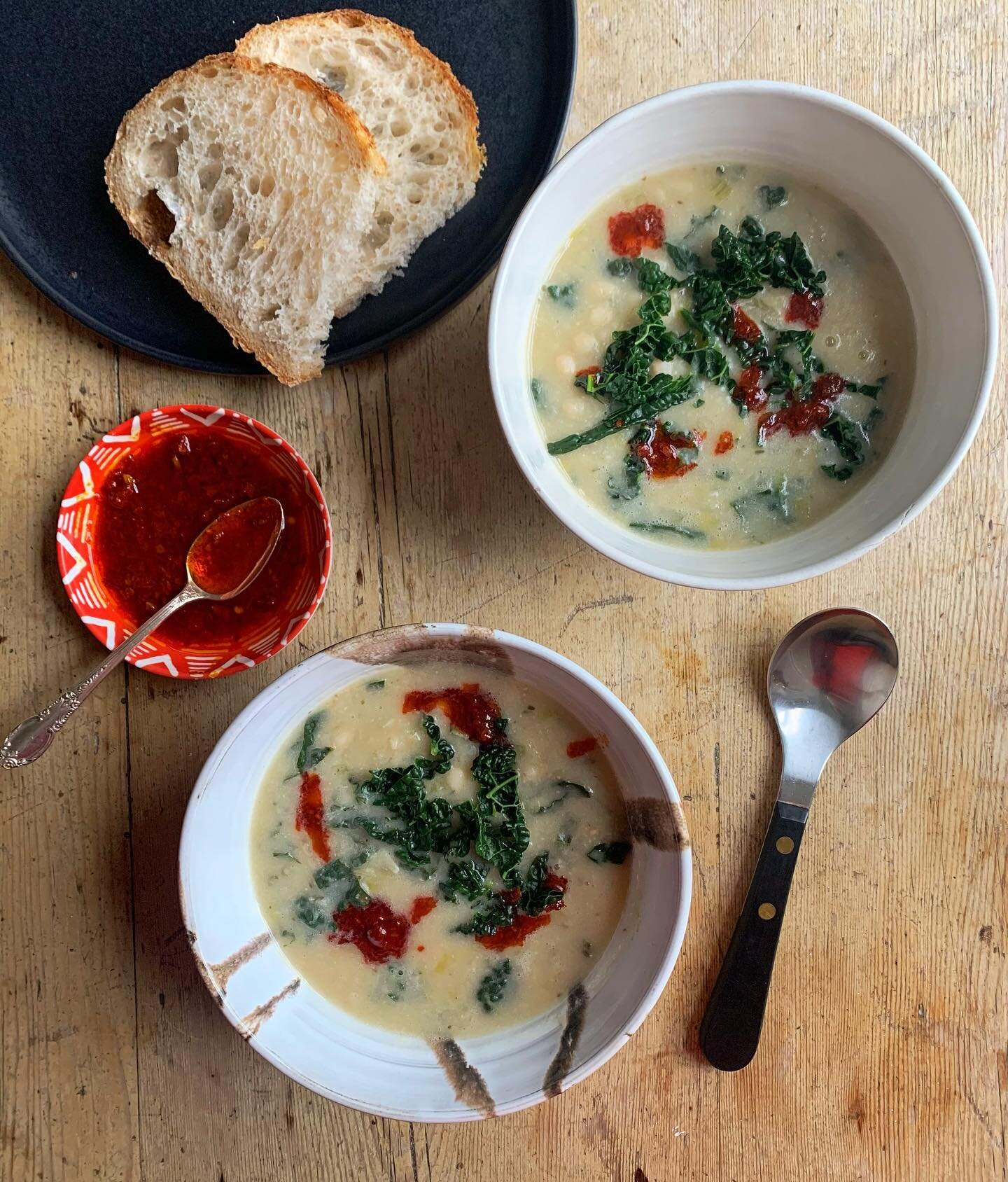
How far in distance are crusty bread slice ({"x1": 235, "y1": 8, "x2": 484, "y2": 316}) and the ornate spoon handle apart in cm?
77

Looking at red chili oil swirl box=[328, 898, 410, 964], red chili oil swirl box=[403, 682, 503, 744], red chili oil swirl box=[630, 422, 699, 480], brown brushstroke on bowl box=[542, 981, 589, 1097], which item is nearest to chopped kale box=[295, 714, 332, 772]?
red chili oil swirl box=[403, 682, 503, 744]

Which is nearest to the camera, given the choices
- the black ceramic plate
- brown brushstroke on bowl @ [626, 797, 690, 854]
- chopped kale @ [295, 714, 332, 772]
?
brown brushstroke on bowl @ [626, 797, 690, 854]

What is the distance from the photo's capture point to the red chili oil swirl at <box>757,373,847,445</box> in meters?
1.84

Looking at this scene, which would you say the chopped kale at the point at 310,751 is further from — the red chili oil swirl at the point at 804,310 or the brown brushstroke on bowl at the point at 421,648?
the red chili oil swirl at the point at 804,310

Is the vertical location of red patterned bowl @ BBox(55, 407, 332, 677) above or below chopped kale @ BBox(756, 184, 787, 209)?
below

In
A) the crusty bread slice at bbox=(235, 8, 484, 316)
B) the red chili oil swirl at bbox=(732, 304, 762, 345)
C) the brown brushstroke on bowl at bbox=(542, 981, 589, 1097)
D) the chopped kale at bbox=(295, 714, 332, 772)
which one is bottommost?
the brown brushstroke on bowl at bbox=(542, 981, 589, 1097)

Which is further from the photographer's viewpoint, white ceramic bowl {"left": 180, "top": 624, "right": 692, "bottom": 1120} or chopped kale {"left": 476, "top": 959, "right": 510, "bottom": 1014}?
chopped kale {"left": 476, "top": 959, "right": 510, "bottom": 1014}

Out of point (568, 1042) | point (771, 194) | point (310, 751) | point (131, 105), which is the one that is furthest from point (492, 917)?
point (131, 105)

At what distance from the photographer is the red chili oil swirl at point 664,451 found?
1.83 meters

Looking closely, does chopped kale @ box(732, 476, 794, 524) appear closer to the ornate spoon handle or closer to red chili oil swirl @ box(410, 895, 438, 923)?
red chili oil swirl @ box(410, 895, 438, 923)

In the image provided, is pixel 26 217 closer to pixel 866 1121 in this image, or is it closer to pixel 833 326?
pixel 833 326

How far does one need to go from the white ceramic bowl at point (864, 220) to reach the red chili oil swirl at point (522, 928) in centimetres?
67

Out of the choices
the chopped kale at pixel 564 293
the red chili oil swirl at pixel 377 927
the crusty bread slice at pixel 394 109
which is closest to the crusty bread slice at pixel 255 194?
the crusty bread slice at pixel 394 109

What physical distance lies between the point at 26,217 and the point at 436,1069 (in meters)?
1.94
